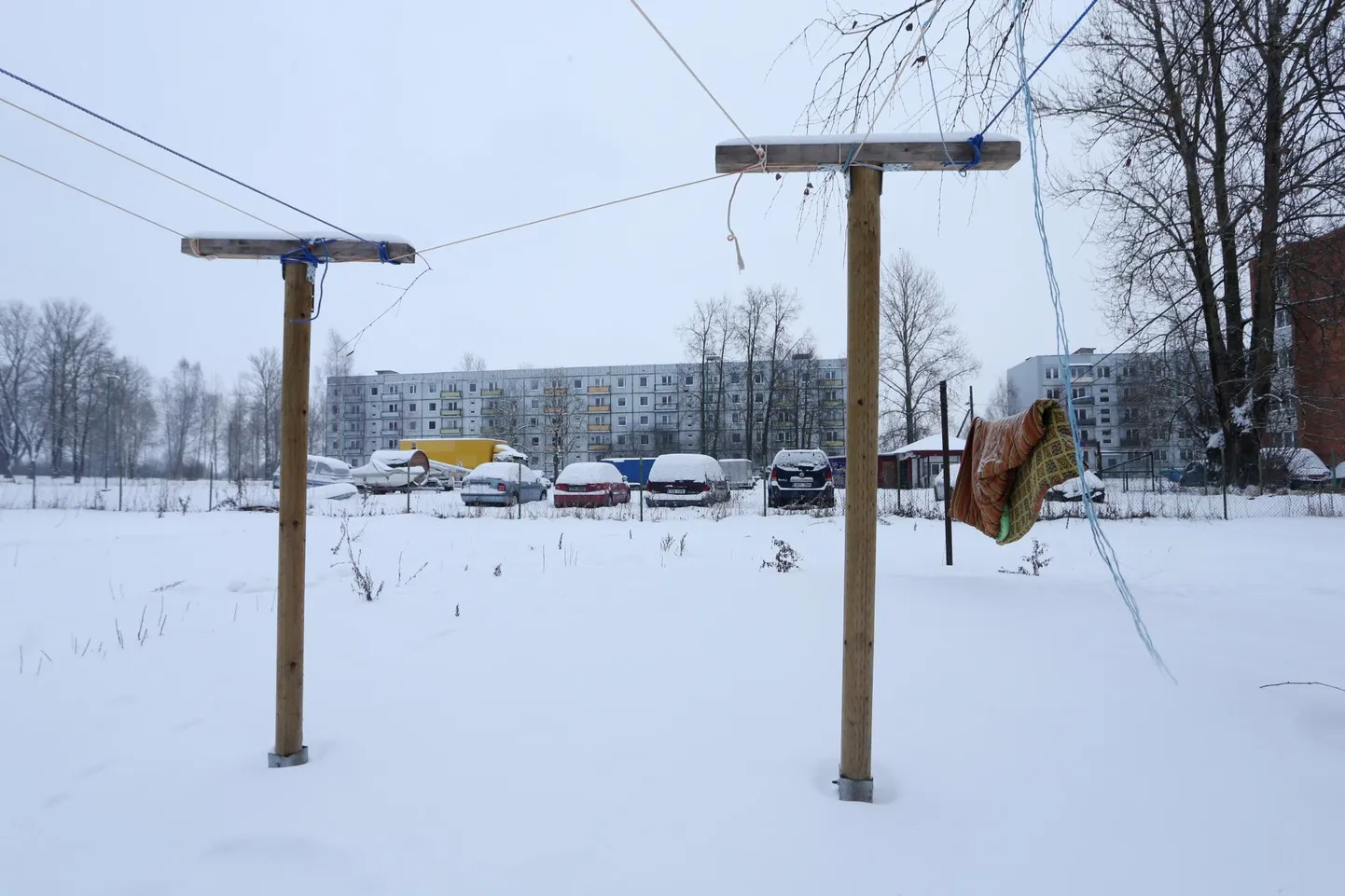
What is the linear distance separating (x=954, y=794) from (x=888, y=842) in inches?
17.4

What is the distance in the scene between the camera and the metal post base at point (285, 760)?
8.77ft

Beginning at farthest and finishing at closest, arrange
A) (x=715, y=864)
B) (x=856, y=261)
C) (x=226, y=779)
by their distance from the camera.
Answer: (x=226, y=779) → (x=856, y=261) → (x=715, y=864)

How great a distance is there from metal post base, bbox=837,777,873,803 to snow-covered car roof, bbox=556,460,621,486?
43.7 feet

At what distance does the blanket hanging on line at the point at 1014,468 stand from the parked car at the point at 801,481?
8.63 metres

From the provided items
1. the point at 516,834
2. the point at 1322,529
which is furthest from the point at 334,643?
the point at 1322,529

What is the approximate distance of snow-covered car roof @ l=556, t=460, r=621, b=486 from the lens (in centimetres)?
1552

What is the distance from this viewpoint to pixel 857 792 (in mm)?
2375

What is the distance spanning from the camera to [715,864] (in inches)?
81.0

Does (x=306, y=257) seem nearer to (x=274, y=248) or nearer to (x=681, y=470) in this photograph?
(x=274, y=248)

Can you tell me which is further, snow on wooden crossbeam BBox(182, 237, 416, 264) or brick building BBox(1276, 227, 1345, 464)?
brick building BBox(1276, 227, 1345, 464)

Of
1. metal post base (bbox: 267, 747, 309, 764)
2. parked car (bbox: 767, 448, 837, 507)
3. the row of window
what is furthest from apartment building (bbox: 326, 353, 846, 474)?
metal post base (bbox: 267, 747, 309, 764)

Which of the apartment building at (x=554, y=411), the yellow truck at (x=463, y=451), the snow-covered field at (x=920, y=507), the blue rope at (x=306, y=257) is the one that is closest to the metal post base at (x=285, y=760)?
the blue rope at (x=306, y=257)

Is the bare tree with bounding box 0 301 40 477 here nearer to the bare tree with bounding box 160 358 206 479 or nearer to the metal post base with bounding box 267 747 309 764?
the bare tree with bounding box 160 358 206 479

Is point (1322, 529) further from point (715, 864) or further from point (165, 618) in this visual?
point (165, 618)
